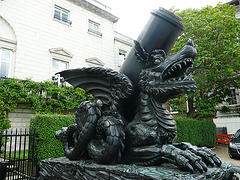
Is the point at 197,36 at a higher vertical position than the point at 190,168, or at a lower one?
higher

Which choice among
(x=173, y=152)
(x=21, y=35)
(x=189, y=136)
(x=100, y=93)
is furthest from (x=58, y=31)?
(x=173, y=152)

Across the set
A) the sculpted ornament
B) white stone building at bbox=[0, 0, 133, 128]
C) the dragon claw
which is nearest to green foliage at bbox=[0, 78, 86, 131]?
white stone building at bbox=[0, 0, 133, 128]

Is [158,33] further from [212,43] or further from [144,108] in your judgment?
[212,43]

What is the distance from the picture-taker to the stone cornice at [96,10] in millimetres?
14631

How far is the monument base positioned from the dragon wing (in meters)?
0.89

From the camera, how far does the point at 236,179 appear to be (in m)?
1.94

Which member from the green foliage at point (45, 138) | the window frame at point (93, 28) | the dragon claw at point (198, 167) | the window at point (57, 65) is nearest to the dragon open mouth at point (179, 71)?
the dragon claw at point (198, 167)

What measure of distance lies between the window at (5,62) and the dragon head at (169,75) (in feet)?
34.7

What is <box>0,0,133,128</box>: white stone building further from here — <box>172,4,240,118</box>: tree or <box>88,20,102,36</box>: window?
<box>172,4,240,118</box>: tree

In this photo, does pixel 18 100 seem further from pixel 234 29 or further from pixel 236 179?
pixel 234 29

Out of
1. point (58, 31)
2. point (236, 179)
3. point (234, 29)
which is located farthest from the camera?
point (58, 31)

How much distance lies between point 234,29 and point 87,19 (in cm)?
1056

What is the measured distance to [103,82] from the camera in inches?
108

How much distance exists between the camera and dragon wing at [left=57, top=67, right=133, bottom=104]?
2.45 metres
